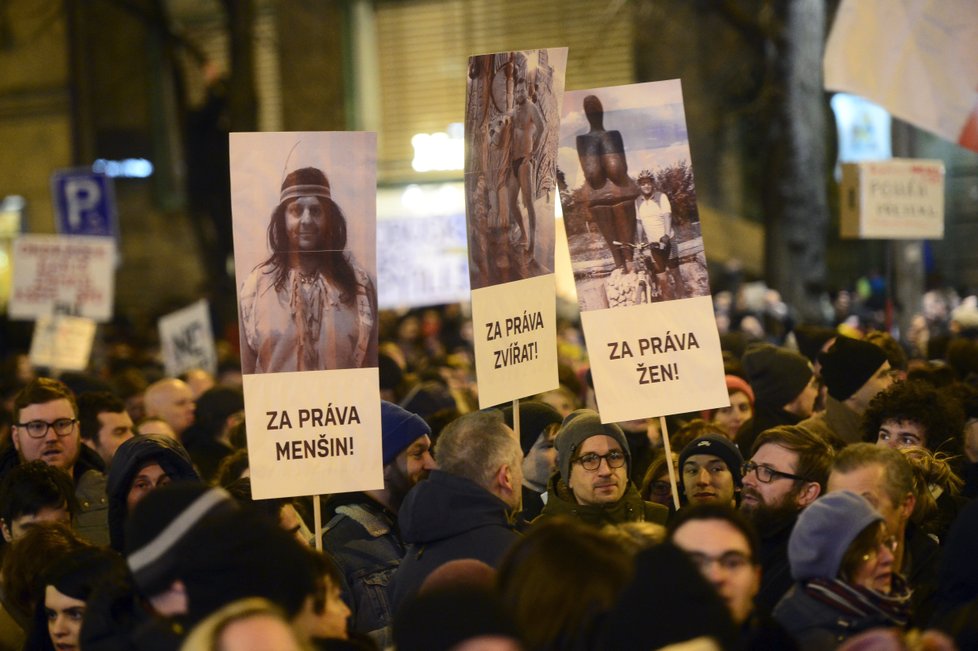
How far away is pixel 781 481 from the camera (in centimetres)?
510

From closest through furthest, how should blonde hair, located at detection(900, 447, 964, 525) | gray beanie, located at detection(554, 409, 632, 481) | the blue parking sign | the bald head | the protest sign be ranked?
blonde hair, located at detection(900, 447, 964, 525), gray beanie, located at detection(554, 409, 632, 481), the bald head, the protest sign, the blue parking sign

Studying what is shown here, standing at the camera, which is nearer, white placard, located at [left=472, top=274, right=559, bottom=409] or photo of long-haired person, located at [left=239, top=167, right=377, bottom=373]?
photo of long-haired person, located at [left=239, top=167, right=377, bottom=373]

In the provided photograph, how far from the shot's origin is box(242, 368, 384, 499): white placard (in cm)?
544

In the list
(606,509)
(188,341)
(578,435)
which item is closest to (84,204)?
(188,341)

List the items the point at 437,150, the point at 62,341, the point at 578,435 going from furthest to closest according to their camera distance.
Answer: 1. the point at 437,150
2. the point at 62,341
3. the point at 578,435

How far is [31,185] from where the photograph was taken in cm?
2689

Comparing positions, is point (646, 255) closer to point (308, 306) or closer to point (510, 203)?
point (510, 203)

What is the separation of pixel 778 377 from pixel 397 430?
2728 mm

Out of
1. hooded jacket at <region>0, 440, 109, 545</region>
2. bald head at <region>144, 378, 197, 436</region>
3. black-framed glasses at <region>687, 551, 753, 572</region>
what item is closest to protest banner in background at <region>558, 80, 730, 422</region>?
black-framed glasses at <region>687, 551, 753, 572</region>

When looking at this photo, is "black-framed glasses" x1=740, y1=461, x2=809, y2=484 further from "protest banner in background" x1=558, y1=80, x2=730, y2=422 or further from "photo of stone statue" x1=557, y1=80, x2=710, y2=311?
"photo of stone statue" x1=557, y1=80, x2=710, y2=311

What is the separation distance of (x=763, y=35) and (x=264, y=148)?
11.2 m

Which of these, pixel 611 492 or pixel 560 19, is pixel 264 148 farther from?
pixel 560 19

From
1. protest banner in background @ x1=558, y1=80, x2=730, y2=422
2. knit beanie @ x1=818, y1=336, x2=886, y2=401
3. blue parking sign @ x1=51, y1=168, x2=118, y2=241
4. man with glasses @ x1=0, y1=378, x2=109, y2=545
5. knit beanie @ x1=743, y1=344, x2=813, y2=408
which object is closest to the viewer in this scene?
protest banner in background @ x1=558, y1=80, x2=730, y2=422

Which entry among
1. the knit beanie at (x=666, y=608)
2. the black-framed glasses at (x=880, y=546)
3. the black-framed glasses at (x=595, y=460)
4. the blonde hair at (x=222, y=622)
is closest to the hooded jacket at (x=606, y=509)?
the black-framed glasses at (x=595, y=460)
